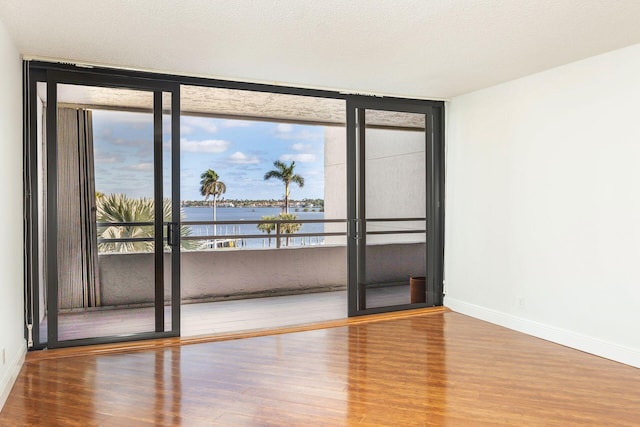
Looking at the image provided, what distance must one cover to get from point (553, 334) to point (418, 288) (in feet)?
5.25

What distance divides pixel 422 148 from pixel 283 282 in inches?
106

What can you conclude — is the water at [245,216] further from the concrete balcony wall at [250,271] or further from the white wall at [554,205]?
the white wall at [554,205]

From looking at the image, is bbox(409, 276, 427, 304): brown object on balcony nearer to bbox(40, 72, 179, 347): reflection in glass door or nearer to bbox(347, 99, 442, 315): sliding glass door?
bbox(347, 99, 442, 315): sliding glass door

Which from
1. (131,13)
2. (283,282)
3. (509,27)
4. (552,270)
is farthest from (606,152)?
(283,282)

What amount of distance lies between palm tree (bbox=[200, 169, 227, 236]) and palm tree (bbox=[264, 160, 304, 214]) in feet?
3.78

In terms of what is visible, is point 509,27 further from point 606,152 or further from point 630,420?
point 630,420

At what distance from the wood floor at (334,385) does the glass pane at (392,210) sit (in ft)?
3.22

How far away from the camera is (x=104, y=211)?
4098 mm

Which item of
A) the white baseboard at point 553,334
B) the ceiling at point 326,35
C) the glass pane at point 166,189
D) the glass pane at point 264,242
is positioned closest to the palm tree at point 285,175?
the glass pane at point 264,242

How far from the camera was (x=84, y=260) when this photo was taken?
4094mm

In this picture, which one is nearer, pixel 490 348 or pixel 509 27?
pixel 509 27

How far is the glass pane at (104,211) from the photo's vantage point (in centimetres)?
404

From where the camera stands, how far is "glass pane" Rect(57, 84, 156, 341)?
4039 millimetres

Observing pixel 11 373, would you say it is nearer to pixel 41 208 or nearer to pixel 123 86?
pixel 41 208
